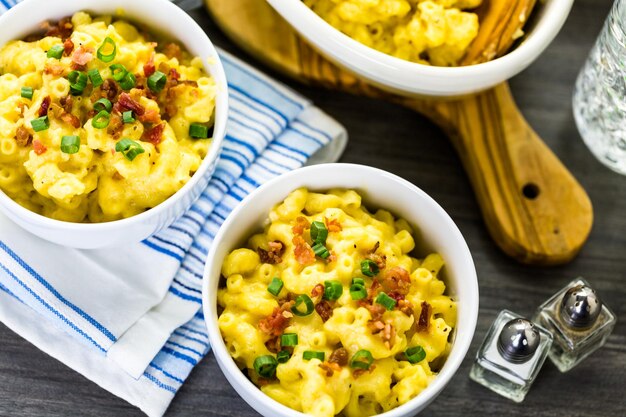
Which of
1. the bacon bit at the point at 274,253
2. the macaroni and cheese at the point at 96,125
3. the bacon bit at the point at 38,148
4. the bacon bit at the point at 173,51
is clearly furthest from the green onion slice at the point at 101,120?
the bacon bit at the point at 274,253

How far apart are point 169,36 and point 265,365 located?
0.78m

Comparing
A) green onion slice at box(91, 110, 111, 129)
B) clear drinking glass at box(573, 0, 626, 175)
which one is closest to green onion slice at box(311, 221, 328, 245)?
green onion slice at box(91, 110, 111, 129)

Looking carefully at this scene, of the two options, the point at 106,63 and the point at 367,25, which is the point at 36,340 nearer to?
the point at 106,63

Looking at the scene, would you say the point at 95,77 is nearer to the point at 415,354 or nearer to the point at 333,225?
the point at 333,225

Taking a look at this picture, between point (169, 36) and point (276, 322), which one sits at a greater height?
point (169, 36)

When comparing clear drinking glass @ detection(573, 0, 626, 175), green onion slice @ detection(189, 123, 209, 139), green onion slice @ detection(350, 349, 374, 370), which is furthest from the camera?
clear drinking glass @ detection(573, 0, 626, 175)

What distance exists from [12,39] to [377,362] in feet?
3.32

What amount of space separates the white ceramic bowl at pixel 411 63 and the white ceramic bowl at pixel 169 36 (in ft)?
0.65

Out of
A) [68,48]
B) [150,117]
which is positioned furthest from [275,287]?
[68,48]

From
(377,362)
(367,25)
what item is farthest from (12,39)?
(377,362)

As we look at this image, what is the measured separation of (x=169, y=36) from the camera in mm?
2014

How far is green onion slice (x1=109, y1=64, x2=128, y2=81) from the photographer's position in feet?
5.95

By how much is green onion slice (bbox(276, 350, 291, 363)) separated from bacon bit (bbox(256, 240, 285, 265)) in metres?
0.19

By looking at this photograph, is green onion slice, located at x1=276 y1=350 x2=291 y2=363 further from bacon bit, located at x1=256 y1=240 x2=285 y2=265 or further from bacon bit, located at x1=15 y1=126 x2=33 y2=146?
bacon bit, located at x1=15 y1=126 x2=33 y2=146
